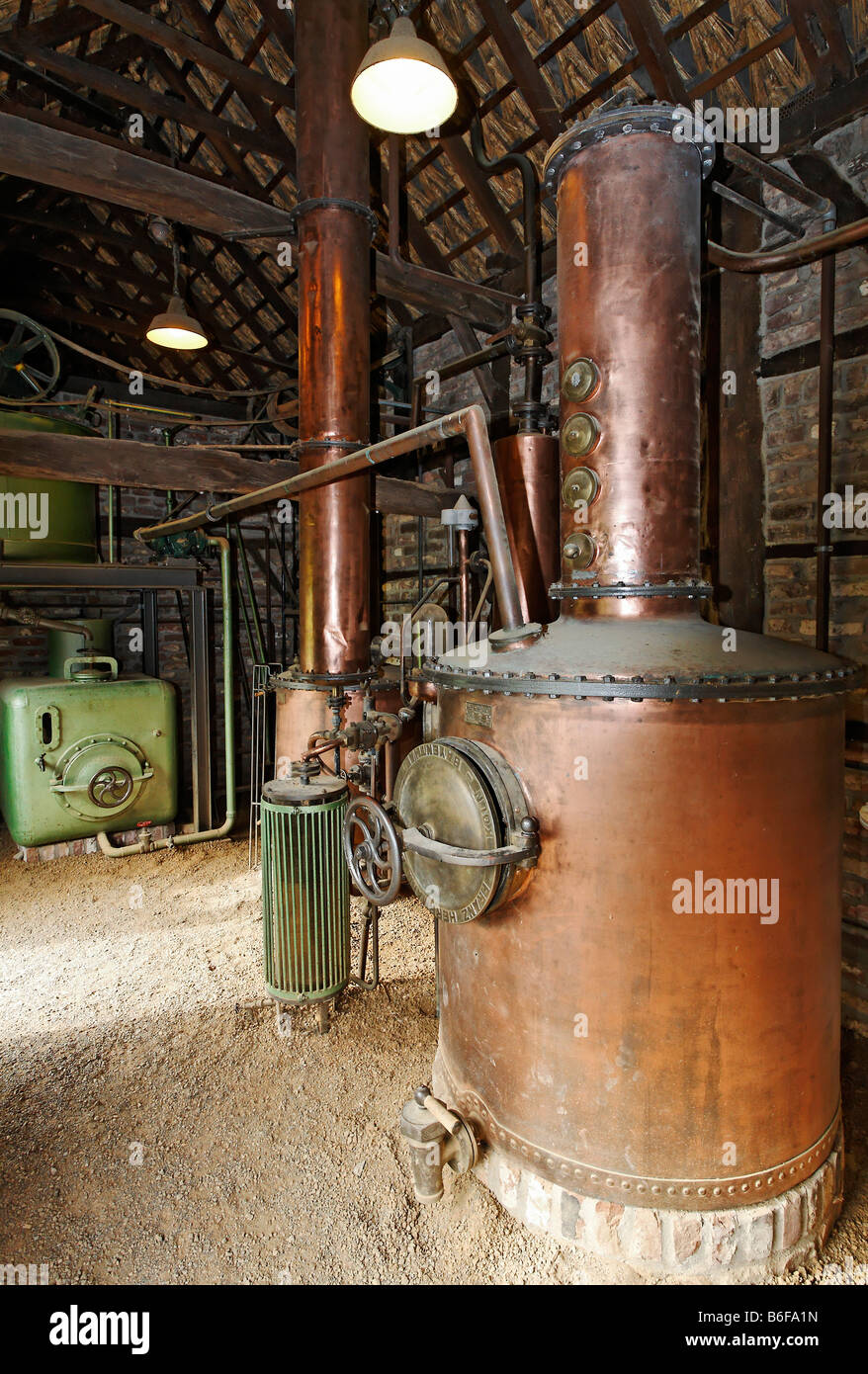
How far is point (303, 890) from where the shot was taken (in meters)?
3.24

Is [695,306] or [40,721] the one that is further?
[40,721]

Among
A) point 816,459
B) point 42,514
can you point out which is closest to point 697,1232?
point 816,459

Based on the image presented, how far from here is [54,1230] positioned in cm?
228

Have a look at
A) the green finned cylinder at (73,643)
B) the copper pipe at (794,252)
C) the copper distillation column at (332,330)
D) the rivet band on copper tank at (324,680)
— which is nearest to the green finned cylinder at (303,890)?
the copper distillation column at (332,330)

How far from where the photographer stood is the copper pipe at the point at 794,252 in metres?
2.37

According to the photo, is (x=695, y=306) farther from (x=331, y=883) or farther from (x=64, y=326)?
(x=64, y=326)

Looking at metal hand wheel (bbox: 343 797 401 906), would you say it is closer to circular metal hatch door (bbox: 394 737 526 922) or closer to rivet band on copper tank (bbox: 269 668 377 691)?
circular metal hatch door (bbox: 394 737 526 922)

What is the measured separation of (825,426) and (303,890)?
128 inches

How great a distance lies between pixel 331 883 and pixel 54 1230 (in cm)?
153

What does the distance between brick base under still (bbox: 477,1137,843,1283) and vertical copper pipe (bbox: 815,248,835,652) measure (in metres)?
2.27

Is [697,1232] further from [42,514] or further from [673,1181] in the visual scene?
[42,514]
